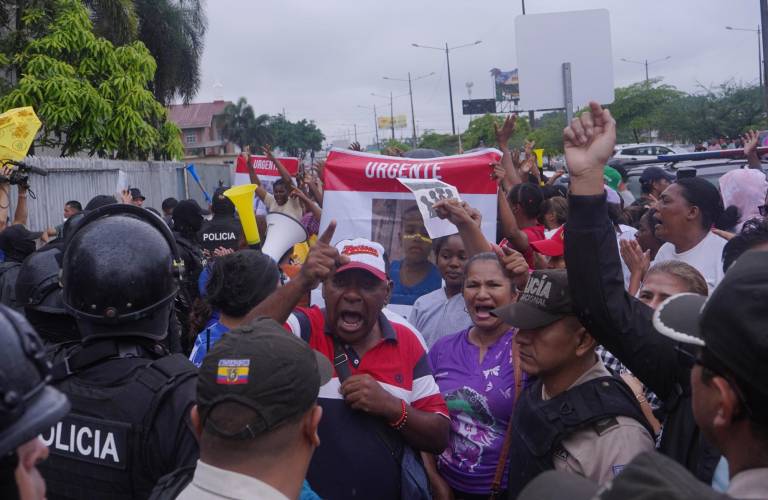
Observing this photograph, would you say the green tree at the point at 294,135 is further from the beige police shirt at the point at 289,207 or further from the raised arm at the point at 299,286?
the raised arm at the point at 299,286

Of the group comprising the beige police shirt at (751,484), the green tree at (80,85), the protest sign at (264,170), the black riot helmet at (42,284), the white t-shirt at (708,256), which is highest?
the green tree at (80,85)

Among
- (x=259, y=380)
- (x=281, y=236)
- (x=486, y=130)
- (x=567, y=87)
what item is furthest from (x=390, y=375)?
(x=486, y=130)

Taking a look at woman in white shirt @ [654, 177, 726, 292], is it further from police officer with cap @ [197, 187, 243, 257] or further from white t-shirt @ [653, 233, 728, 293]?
police officer with cap @ [197, 187, 243, 257]

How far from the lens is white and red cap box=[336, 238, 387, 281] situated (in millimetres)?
3562

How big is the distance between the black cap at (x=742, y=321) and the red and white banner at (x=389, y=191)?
139 inches

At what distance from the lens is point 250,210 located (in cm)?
648

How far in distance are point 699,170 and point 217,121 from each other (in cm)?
8329

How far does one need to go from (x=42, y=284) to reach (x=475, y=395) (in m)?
2.13

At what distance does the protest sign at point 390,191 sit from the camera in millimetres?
5137

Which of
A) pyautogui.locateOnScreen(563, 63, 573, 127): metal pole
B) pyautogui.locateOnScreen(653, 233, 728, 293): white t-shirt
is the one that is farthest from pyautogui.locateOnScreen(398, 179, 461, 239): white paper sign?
pyautogui.locateOnScreen(563, 63, 573, 127): metal pole

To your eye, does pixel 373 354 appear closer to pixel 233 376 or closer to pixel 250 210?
pixel 233 376

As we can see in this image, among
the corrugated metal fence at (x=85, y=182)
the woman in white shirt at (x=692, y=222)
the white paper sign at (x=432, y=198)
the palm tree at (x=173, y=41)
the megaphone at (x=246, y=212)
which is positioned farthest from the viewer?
the palm tree at (x=173, y=41)

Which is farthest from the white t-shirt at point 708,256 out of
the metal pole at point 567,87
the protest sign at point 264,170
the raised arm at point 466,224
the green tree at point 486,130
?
the green tree at point 486,130

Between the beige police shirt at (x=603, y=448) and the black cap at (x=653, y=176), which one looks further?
the black cap at (x=653, y=176)
